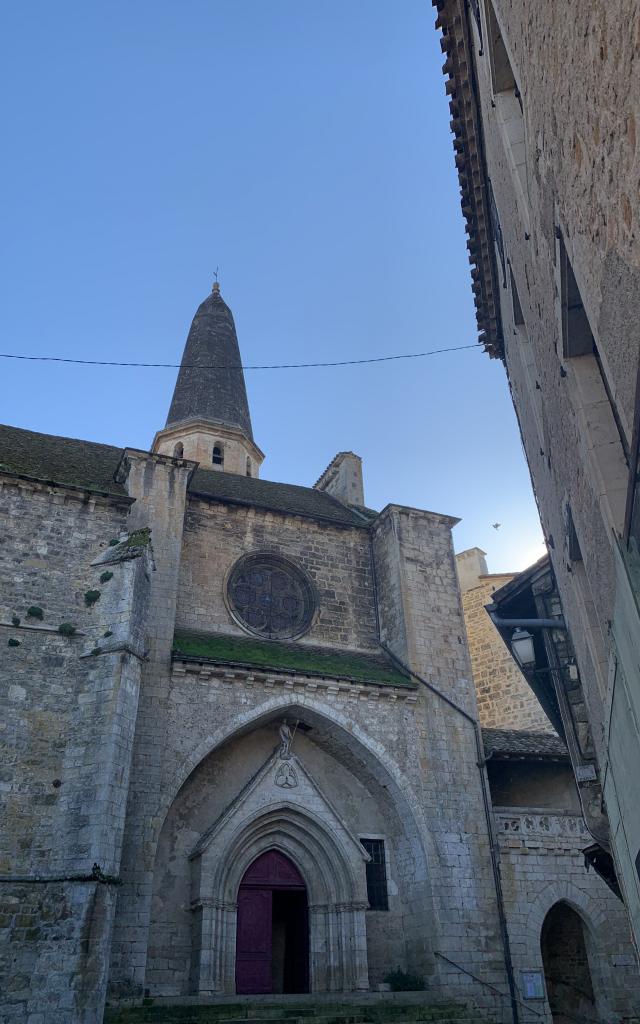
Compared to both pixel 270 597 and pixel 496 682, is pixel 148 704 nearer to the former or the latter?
pixel 270 597

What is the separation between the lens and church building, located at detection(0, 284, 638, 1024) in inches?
397

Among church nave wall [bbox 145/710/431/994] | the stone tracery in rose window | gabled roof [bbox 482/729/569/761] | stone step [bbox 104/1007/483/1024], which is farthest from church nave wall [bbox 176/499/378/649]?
stone step [bbox 104/1007/483/1024]

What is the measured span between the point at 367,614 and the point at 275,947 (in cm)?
656

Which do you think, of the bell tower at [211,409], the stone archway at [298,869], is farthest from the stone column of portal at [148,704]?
the bell tower at [211,409]

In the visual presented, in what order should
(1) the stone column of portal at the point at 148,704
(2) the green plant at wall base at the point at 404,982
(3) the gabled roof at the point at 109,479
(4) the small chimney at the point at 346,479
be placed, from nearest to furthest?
(1) the stone column of portal at the point at 148,704
(2) the green plant at wall base at the point at 404,982
(3) the gabled roof at the point at 109,479
(4) the small chimney at the point at 346,479

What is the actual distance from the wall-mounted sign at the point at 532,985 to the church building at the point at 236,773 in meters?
0.04

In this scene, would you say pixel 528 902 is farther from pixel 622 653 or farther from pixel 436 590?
pixel 622 653

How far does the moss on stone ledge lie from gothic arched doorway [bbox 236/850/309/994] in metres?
3.17

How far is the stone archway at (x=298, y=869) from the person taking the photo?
37.7ft

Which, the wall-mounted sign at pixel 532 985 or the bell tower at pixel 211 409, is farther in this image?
the bell tower at pixel 211 409

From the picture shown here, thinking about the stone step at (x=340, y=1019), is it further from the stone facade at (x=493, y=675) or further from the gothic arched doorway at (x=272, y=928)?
the stone facade at (x=493, y=675)

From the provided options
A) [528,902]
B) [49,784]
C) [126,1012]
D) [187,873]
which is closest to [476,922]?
[528,902]

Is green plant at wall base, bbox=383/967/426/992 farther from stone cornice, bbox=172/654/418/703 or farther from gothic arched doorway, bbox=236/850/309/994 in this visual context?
stone cornice, bbox=172/654/418/703

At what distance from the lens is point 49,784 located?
10266 mm
